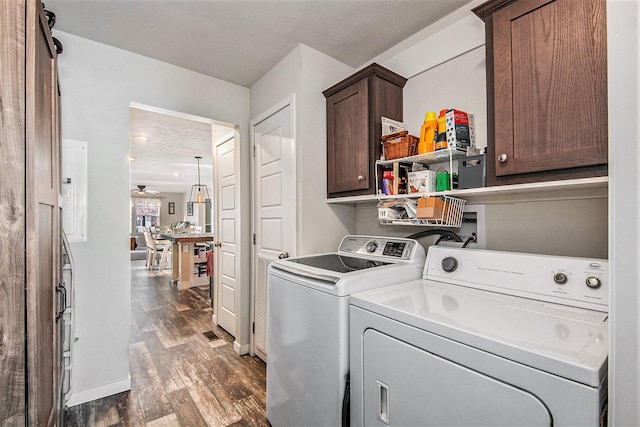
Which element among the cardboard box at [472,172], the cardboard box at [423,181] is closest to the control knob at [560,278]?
the cardboard box at [472,172]

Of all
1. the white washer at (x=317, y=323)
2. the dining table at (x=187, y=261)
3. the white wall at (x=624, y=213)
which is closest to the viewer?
the white wall at (x=624, y=213)

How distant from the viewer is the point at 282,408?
5.19 feet

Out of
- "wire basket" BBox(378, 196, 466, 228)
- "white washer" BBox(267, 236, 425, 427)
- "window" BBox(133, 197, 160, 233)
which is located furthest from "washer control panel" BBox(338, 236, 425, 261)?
"window" BBox(133, 197, 160, 233)

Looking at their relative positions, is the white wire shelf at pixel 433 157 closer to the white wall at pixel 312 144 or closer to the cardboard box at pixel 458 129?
the cardboard box at pixel 458 129

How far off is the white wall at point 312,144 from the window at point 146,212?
12285mm

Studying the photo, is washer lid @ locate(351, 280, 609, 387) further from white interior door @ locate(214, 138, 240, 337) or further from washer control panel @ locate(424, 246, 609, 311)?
white interior door @ locate(214, 138, 240, 337)

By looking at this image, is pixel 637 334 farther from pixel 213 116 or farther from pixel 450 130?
pixel 213 116

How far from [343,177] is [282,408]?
1.44m

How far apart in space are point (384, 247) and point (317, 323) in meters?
0.69

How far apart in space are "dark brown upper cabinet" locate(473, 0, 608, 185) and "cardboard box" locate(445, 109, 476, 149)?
20cm

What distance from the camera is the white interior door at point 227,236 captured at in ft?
9.30

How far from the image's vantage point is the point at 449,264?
1448 mm

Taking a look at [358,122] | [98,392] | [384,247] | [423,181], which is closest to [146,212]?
[98,392]

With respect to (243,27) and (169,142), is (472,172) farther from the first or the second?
(169,142)
